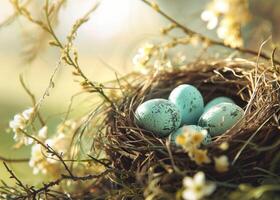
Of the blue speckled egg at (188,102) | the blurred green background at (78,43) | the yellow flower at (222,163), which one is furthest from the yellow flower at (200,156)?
the blurred green background at (78,43)

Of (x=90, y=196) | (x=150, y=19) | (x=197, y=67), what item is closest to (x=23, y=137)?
(x=90, y=196)

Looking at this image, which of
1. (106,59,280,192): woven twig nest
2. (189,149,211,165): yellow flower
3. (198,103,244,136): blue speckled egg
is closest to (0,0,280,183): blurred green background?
(106,59,280,192): woven twig nest

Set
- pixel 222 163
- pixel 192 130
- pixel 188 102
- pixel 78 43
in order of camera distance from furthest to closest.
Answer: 1. pixel 78 43
2. pixel 188 102
3. pixel 192 130
4. pixel 222 163

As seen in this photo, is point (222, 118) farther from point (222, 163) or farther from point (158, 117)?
point (222, 163)

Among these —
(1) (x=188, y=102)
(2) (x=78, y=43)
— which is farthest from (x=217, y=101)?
(2) (x=78, y=43)

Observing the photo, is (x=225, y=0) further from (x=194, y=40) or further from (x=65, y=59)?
(x=65, y=59)
